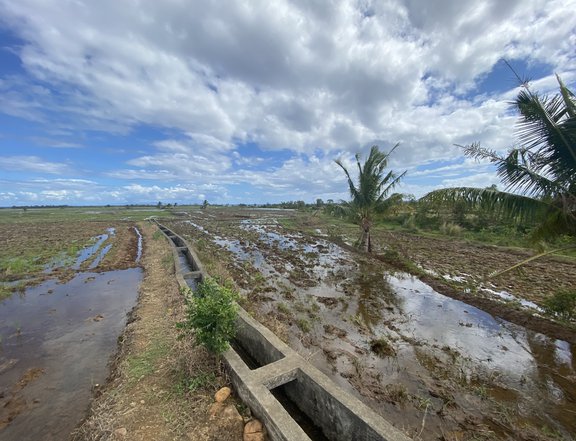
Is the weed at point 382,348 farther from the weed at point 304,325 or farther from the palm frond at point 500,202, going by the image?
the palm frond at point 500,202

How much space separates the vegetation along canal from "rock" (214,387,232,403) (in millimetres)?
2148

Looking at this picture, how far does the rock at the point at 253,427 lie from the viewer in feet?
11.8

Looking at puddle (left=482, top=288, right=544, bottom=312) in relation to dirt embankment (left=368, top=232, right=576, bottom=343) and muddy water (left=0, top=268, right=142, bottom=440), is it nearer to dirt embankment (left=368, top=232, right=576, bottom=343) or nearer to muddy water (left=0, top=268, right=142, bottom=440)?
dirt embankment (left=368, top=232, right=576, bottom=343)

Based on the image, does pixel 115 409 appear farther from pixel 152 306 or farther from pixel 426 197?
pixel 426 197

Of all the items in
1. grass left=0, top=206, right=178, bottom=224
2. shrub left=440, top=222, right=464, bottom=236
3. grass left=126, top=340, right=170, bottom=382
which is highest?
shrub left=440, top=222, right=464, bottom=236

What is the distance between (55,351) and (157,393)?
362cm

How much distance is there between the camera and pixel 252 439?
351 centimetres

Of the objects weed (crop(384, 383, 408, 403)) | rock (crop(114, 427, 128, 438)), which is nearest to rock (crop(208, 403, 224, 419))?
rock (crop(114, 427, 128, 438))

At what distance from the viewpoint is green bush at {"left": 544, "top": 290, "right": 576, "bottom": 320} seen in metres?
7.13

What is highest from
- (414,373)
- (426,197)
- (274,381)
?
(426,197)

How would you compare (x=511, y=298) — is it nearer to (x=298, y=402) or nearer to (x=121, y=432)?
(x=298, y=402)

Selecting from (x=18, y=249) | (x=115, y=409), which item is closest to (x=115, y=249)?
(x=18, y=249)

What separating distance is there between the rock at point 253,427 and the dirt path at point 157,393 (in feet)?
0.38

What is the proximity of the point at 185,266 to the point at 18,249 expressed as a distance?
13472 mm
